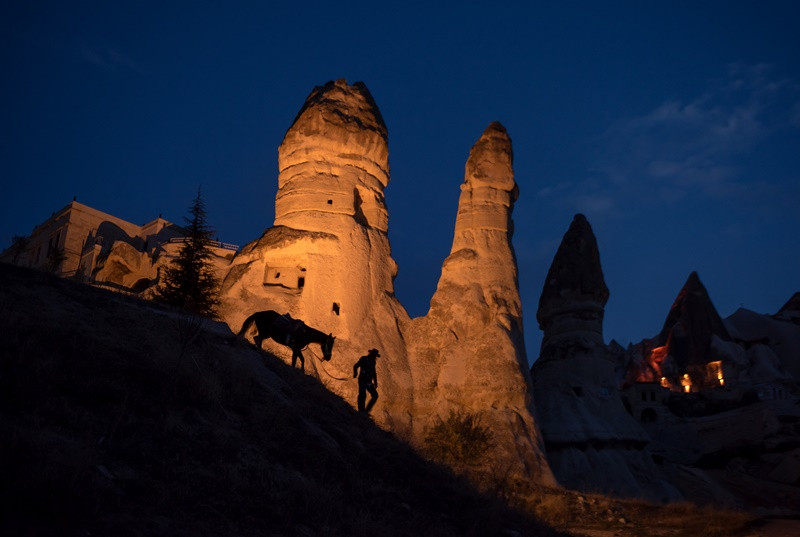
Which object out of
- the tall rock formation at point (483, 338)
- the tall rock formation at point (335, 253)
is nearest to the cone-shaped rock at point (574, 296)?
the tall rock formation at point (483, 338)

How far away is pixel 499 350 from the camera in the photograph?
2292 centimetres

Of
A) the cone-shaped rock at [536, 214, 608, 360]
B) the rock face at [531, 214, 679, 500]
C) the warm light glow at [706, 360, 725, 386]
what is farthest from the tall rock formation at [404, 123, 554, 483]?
the warm light glow at [706, 360, 725, 386]

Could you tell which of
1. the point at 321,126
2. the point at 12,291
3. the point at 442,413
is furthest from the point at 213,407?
the point at 321,126

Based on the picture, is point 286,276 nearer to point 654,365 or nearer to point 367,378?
point 367,378

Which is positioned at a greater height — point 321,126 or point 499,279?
point 321,126

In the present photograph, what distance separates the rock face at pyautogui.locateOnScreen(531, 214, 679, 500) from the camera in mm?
25141

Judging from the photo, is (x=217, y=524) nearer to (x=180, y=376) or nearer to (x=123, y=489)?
(x=123, y=489)

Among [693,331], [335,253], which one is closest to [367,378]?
[335,253]

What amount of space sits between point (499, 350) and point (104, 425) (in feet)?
56.3

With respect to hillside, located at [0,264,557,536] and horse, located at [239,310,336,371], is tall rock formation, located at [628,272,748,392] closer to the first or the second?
horse, located at [239,310,336,371]

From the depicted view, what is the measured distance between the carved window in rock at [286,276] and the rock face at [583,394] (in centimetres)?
977

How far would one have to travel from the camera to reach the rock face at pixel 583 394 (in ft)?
82.5

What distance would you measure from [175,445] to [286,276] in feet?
55.8

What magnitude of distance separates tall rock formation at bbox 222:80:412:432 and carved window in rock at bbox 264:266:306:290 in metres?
0.03
